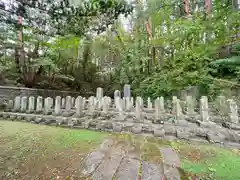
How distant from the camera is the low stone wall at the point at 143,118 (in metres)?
3.40

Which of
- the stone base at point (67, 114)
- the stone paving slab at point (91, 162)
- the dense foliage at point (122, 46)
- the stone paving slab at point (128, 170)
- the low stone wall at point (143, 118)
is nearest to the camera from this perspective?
the stone paving slab at point (128, 170)

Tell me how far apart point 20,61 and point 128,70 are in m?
6.28

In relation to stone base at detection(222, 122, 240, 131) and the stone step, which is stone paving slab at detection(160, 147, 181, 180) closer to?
the stone step

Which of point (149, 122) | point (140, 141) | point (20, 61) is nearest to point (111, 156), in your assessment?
point (140, 141)

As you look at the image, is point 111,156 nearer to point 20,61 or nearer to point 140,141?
point 140,141

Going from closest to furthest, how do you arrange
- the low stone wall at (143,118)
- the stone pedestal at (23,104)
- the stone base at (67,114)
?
the low stone wall at (143,118), the stone base at (67,114), the stone pedestal at (23,104)

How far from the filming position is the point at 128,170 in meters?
2.11

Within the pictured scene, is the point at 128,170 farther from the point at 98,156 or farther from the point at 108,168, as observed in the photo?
the point at 98,156

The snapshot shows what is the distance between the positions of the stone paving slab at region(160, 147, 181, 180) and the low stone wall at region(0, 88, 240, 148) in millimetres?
718

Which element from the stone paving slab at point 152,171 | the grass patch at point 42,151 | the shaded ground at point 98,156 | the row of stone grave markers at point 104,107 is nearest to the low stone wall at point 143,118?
the row of stone grave markers at point 104,107

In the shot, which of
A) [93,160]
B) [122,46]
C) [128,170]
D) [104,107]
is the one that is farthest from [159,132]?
[122,46]

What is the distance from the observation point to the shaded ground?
2.03 m

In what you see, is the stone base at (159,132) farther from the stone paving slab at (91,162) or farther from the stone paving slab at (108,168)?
the stone paving slab at (91,162)

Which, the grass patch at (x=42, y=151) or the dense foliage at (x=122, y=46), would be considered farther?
the dense foliage at (x=122, y=46)
